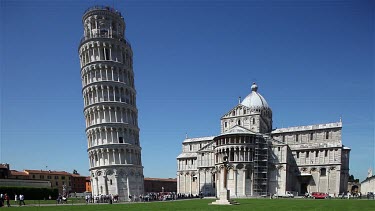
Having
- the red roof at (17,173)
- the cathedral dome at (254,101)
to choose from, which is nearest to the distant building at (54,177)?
the red roof at (17,173)

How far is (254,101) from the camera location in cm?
8506

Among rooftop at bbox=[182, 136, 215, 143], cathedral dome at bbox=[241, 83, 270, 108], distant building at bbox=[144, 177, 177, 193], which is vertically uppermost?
cathedral dome at bbox=[241, 83, 270, 108]

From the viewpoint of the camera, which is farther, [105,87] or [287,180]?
[287,180]

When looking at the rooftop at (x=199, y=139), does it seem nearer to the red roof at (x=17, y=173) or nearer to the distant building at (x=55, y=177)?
the distant building at (x=55, y=177)

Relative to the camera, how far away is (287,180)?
2805 inches

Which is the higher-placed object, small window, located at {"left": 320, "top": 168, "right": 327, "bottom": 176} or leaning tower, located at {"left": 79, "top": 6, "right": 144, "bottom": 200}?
leaning tower, located at {"left": 79, "top": 6, "right": 144, "bottom": 200}

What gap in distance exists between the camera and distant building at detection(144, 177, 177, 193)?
382 ft

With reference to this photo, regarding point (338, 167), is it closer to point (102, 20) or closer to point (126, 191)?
point (126, 191)

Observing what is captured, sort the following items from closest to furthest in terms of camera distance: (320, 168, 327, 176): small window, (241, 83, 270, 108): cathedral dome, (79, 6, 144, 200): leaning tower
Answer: (79, 6, 144, 200): leaning tower < (320, 168, 327, 176): small window < (241, 83, 270, 108): cathedral dome

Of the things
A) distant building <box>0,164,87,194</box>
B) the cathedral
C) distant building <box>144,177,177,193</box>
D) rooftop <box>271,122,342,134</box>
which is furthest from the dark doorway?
distant building <box>0,164,87,194</box>

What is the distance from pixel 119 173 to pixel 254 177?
1141 inches

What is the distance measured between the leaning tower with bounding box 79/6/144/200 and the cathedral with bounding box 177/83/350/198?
19.8 meters

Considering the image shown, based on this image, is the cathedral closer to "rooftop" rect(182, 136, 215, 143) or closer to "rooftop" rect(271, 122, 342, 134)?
"rooftop" rect(271, 122, 342, 134)

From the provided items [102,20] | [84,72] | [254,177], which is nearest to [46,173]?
[84,72]
